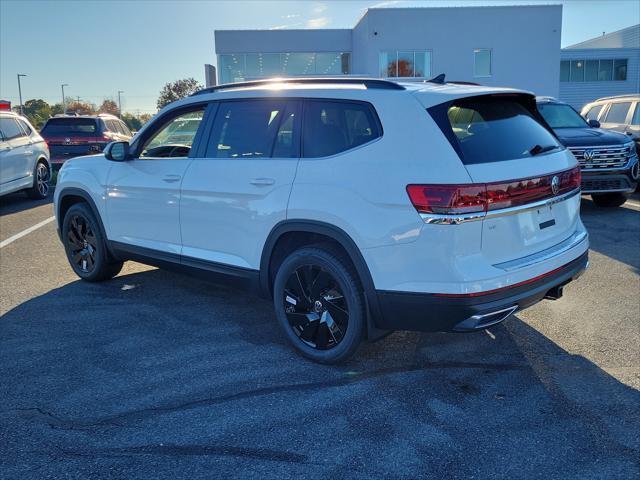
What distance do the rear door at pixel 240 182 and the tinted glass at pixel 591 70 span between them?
4461cm

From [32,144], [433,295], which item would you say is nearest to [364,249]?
[433,295]

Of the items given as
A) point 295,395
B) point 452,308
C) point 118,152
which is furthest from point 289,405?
point 118,152

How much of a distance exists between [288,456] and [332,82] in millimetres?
2551

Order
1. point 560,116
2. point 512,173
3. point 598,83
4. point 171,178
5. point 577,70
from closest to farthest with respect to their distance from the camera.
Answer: point 512,173, point 171,178, point 560,116, point 577,70, point 598,83

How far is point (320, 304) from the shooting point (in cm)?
410

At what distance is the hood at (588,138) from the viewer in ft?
31.7

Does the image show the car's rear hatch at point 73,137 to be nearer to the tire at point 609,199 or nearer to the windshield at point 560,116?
the windshield at point 560,116

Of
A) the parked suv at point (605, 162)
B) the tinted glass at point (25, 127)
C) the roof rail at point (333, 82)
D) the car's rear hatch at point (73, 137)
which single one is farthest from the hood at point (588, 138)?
the car's rear hatch at point (73, 137)

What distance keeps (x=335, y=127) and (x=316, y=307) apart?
3.95ft

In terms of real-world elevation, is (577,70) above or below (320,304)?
above

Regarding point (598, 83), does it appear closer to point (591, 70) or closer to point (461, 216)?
point (591, 70)

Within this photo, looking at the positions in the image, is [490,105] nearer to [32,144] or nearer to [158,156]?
[158,156]

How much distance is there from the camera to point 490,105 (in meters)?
3.99

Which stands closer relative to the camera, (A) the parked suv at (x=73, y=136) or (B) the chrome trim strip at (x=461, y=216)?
(B) the chrome trim strip at (x=461, y=216)
